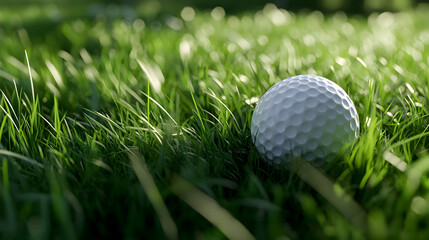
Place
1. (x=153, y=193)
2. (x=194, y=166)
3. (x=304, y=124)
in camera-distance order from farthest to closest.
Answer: (x=304, y=124) → (x=194, y=166) → (x=153, y=193)

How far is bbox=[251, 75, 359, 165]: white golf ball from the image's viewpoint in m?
1.42

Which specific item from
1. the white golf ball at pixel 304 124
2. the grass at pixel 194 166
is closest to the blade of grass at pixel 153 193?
the grass at pixel 194 166

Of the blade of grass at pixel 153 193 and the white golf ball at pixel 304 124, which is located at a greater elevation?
the blade of grass at pixel 153 193

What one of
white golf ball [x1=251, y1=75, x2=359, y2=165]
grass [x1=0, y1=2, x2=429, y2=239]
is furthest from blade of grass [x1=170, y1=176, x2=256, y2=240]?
white golf ball [x1=251, y1=75, x2=359, y2=165]

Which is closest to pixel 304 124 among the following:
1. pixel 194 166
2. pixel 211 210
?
pixel 194 166

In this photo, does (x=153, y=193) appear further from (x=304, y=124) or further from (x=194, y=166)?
(x=304, y=124)

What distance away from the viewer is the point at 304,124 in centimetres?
144

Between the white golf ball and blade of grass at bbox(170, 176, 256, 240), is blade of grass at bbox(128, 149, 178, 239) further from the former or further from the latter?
the white golf ball

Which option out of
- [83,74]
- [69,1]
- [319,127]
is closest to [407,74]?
[319,127]

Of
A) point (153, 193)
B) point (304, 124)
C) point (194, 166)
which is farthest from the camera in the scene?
point (304, 124)

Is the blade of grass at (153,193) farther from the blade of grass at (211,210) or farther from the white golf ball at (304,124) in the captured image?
the white golf ball at (304,124)

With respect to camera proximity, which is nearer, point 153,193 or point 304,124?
point 153,193

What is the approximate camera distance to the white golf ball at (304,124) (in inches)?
55.7

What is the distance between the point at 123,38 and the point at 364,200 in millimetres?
2606
